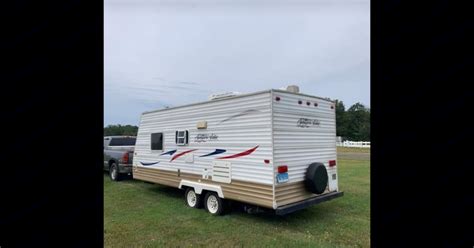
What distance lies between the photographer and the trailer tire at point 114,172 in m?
11.1

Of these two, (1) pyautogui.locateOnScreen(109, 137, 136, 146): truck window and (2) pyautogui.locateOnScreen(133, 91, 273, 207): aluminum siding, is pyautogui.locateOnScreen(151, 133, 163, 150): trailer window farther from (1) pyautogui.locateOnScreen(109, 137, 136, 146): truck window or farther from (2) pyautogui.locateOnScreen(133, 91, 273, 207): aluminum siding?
(1) pyautogui.locateOnScreen(109, 137, 136, 146): truck window

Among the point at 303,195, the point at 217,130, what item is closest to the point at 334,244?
the point at 303,195

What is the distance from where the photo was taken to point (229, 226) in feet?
18.2

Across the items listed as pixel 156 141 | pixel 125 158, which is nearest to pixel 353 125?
pixel 125 158

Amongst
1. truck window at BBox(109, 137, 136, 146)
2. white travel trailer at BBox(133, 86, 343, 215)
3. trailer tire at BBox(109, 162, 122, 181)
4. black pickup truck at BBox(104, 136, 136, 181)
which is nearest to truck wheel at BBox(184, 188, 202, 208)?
white travel trailer at BBox(133, 86, 343, 215)

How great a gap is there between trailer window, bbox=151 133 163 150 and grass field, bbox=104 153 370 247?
1528mm

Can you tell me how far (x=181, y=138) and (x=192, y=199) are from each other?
1.61 m

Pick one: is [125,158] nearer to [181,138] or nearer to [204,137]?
[181,138]

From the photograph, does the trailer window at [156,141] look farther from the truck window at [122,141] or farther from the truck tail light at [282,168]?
the truck window at [122,141]

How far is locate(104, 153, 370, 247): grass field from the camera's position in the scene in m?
4.79

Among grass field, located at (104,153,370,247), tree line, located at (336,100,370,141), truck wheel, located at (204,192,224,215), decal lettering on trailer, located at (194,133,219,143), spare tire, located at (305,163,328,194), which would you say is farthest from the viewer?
tree line, located at (336,100,370,141)

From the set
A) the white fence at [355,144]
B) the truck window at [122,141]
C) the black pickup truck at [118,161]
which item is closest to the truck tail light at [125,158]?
the black pickup truck at [118,161]
